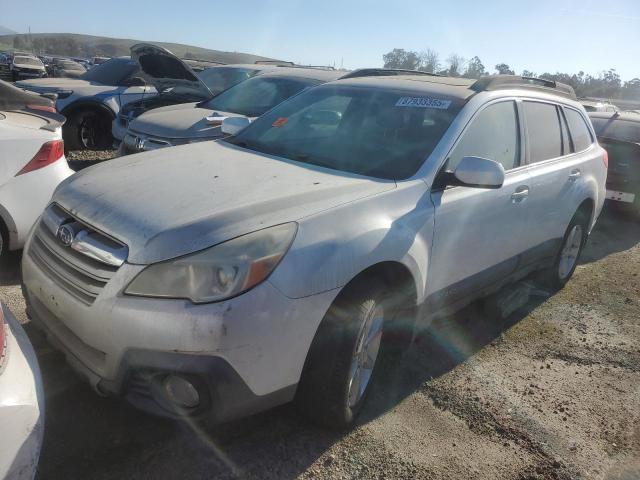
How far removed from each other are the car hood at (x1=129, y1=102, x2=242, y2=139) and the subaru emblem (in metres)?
3.80

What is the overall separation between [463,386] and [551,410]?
518 mm

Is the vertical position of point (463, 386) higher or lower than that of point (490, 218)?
lower

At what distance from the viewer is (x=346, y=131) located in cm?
360

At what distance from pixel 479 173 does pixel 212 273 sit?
1557 mm

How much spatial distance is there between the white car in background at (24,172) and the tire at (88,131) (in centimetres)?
484

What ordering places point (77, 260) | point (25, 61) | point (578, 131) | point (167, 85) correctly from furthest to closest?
point (25, 61) < point (167, 85) < point (578, 131) < point (77, 260)

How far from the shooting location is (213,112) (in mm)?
7055

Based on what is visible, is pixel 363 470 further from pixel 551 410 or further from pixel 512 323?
pixel 512 323

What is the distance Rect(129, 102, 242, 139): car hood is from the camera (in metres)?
6.28

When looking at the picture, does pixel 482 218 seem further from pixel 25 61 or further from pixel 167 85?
pixel 25 61

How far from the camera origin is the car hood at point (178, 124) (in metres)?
6.28

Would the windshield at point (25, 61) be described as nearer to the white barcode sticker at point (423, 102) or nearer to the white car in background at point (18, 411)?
the white barcode sticker at point (423, 102)

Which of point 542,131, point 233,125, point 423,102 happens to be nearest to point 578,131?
point 542,131

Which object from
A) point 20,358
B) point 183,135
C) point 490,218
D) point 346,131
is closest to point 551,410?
point 490,218
